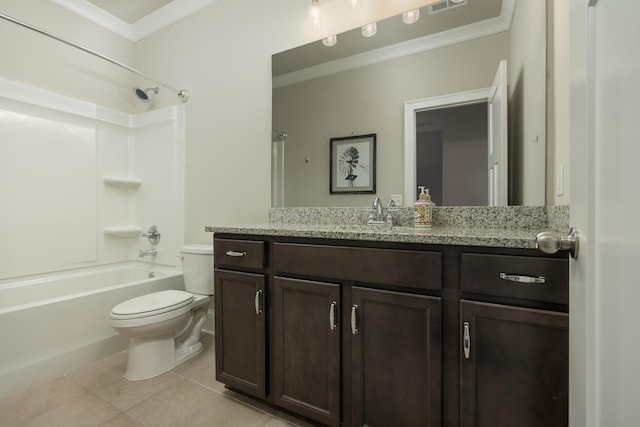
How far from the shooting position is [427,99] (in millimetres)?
1578

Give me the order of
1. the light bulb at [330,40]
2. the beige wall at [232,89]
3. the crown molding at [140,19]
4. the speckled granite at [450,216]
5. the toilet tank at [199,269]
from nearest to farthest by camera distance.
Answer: the speckled granite at [450,216] → the light bulb at [330,40] → the beige wall at [232,89] → the toilet tank at [199,269] → the crown molding at [140,19]

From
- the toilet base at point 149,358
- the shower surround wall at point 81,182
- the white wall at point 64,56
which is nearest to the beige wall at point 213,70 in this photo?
the white wall at point 64,56

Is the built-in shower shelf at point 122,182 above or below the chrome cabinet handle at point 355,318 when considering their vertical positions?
above

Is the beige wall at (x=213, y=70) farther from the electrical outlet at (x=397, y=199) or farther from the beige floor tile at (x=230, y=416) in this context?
the beige floor tile at (x=230, y=416)

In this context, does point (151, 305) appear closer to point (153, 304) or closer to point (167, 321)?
point (153, 304)

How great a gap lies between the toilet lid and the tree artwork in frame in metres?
1.16

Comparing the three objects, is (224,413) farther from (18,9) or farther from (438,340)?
(18,9)

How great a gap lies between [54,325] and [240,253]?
132 cm

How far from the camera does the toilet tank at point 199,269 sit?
6.97 feet

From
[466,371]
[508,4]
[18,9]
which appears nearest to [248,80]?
[508,4]

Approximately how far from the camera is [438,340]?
102 centimetres

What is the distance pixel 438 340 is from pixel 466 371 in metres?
0.12

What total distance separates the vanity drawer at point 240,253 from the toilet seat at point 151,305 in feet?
1.63

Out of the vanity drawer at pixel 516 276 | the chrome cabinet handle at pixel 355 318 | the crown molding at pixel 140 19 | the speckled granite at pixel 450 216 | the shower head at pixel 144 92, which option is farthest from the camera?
the shower head at pixel 144 92
